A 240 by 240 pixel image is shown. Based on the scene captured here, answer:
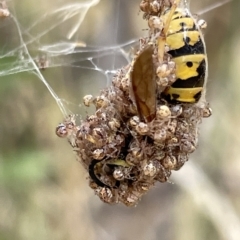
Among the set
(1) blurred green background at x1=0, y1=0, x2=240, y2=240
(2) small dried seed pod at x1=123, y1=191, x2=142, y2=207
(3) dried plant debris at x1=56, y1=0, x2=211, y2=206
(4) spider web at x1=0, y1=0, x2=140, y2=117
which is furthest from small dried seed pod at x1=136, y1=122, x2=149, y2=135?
(1) blurred green background at x1=0, y1=0, x2=240, y2=240

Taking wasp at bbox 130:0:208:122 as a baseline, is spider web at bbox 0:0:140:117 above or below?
below

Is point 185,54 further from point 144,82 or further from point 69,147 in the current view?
point 69,147

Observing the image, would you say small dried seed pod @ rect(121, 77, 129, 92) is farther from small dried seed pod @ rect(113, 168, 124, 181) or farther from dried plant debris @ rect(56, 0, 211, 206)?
small dried seed pod @ rect(113, 168, 124, 181)

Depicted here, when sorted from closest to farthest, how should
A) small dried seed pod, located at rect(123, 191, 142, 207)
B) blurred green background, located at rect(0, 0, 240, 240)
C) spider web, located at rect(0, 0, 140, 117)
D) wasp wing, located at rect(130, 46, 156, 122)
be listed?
wasp wing, located at rect(130, 46, 156, 122) → small dried seed pod, located at rect(123, 191, 142, 207) → spider web, located at rect(0, 0, 140, 117) → blurred green background, located at rect(0, 0, 240, 240)

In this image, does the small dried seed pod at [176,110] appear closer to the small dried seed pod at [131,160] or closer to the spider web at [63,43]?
the small dried seed pod at [131,160]

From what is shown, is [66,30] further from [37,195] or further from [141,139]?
[141,139]

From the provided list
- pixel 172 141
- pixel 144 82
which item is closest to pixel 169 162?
pixel 172 141

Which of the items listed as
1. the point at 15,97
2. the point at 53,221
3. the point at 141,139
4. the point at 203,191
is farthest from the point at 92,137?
the point at 203,191
